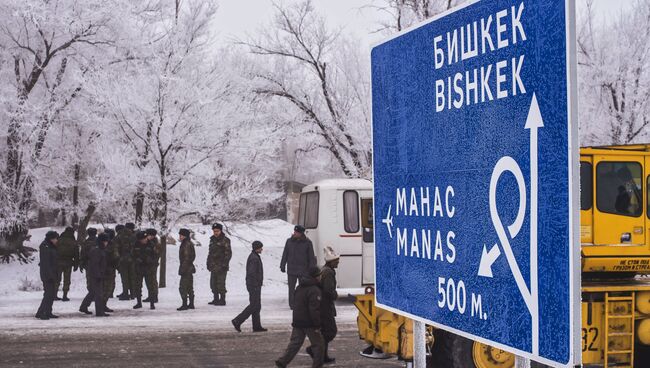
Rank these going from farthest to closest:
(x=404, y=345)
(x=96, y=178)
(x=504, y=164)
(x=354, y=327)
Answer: (x=96, y=178)
(x=354, y=327)
(x=404, y=345)
(x=504, y=164)

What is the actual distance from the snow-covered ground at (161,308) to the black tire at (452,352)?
663 centimetres

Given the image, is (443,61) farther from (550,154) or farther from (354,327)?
(354,327)

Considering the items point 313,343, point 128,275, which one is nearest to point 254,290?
point 313,343

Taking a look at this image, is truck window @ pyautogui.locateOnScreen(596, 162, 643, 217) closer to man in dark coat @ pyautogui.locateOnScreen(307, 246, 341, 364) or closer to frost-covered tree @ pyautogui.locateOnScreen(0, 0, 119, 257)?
man in dark coat @ pyautogui.locateOnScreen(307, 246, 341, 364)

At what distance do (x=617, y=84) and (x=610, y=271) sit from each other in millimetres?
22329

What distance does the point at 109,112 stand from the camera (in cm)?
2445

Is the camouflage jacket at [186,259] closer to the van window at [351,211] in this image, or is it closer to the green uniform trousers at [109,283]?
the green uniform trousers at [109,283]

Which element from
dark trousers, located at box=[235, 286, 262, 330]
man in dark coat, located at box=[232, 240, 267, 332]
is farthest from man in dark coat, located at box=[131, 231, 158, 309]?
dark trousers, located at box=[235, 286, 262, 330]

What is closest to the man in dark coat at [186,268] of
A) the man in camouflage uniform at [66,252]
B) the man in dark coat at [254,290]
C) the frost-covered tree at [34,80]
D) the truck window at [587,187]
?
the man in camouflage uniform at [66,252]

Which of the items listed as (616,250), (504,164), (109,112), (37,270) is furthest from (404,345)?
(37,270)

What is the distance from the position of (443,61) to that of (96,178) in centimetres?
2426

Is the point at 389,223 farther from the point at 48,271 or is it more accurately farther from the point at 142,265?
the point at 142,265

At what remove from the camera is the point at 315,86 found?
96.8 feet

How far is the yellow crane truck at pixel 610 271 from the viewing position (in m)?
9.79
